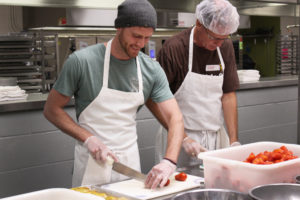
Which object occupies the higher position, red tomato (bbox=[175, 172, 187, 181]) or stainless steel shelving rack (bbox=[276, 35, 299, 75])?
stainless steel shelving rack (bbox=[276, 35, 299, 75])

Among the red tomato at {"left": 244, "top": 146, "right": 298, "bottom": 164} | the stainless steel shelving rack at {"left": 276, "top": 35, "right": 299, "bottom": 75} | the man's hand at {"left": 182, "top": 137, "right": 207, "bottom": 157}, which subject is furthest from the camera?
the stainless steel shelving rack at {"left": 276, "top": 35, "right": 299, "bottom": 75}

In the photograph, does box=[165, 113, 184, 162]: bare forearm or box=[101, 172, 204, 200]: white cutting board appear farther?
box=[165, 113, 184, 162]: bare forearm

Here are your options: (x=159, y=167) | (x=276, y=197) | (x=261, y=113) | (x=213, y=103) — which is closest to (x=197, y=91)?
(x=213, y=103)

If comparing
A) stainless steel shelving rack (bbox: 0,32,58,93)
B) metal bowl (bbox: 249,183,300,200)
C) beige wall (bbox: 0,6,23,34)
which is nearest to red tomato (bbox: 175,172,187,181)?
metal bowl (bbox: 249,183,300,200)

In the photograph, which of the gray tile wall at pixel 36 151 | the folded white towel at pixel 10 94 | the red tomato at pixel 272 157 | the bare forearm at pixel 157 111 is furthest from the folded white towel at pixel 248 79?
the red tomato at pixel 272 157

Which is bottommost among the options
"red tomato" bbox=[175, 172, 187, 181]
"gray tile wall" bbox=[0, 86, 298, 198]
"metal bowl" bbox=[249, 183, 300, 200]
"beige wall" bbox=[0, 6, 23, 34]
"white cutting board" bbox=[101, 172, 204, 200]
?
"gray tile wall" bbox=[0, 86, 298, 198]

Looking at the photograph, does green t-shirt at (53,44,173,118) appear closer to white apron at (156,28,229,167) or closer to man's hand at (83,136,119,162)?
man's hand at (83,136,119,162)

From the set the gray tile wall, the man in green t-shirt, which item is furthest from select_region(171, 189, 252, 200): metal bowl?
the gray tile wall

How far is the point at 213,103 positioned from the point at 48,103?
110 cm

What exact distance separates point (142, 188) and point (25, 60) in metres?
2.50

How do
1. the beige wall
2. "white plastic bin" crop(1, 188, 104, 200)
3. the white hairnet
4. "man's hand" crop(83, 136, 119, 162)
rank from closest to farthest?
"white plastic bin" crop(1, 188, 104, 200), "man's hand" crop(83, 136, 119, 162), the white hairnet, the beige wall

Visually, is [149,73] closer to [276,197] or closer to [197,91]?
[197,91]

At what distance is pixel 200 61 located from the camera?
284 centimetres

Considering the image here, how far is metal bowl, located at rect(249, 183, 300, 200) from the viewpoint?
1558mm
